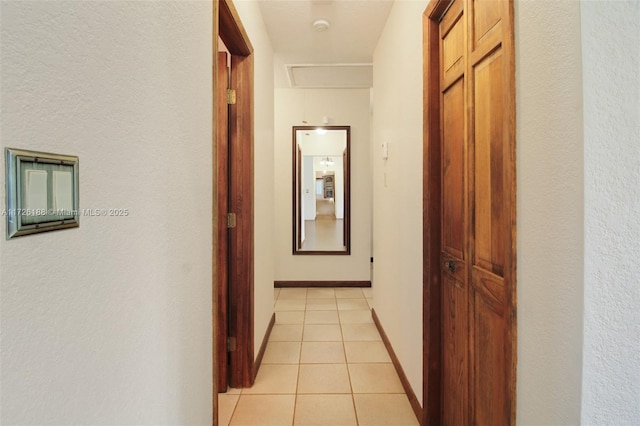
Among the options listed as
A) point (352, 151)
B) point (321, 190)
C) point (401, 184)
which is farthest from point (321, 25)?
point (321, 190)

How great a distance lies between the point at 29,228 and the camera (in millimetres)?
488

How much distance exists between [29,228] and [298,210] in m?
3.75

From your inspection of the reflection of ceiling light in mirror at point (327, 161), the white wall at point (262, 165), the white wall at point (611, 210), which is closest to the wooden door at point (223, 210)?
the white wall at point (262, 165)

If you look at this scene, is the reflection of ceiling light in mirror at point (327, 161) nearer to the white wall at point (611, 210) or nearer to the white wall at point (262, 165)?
the white wall at point (262, 165)

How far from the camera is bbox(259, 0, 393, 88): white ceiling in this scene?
227cm

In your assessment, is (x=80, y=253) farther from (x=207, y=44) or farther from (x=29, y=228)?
(x=207, y=44)

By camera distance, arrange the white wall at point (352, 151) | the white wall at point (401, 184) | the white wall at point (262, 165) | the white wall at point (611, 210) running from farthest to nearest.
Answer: the white wall at point (352, 151) → the white wall at point (262, 165) → the white wall at point (401, 184) → the white wall at point (611, 210)

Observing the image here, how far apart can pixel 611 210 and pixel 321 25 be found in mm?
2379

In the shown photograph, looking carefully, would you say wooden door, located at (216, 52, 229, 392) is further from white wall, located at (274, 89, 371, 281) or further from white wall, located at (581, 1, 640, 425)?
white wall, located at (274, 89, 371, 281)

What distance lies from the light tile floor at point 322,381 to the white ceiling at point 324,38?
8.21ft

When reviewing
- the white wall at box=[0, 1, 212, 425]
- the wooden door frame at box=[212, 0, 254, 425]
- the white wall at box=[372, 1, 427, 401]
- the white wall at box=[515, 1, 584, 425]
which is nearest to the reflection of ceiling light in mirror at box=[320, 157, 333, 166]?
the white wall at box=[372, 1, 427, 401]

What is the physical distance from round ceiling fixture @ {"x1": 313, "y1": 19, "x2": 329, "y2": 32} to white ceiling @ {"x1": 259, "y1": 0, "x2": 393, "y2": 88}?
0.09 feet

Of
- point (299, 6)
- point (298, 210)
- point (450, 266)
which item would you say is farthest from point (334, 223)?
point (450, 266)

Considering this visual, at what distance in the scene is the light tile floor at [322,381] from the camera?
178 centimetres
